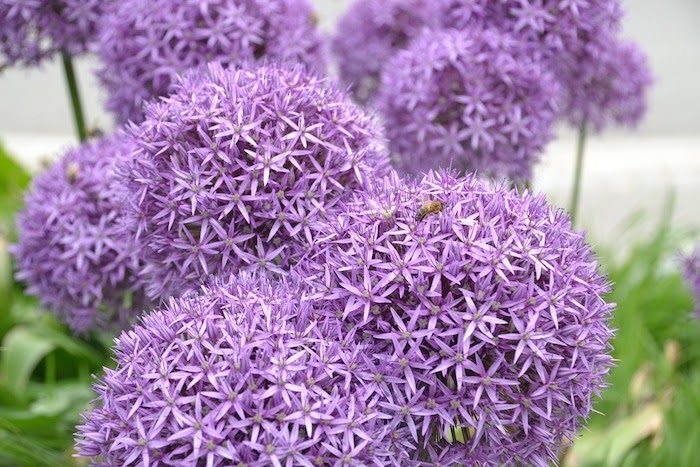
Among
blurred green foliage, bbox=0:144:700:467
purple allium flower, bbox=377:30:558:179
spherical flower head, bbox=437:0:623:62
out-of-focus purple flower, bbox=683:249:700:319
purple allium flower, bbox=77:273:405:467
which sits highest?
spherical flower head, bbox=437:0:623:62

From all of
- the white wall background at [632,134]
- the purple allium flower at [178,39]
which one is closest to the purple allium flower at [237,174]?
the purple allium flower at [178,39]

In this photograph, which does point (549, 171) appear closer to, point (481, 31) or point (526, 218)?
point (481, 31)

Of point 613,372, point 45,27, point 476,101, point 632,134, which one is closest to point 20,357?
point 45,27

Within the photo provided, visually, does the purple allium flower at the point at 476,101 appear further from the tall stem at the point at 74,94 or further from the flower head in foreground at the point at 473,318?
the tall stem at the point at 74,94

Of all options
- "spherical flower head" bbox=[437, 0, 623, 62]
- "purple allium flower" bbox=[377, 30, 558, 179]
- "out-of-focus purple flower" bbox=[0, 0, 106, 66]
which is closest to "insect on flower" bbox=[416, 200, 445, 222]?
"purple allium flower" bbox=[377, 30, 558, 179]

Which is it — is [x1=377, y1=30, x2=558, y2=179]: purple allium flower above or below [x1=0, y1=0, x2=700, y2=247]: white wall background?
above

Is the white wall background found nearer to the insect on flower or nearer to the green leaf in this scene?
the green leaf

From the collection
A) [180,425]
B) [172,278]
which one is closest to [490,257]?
[180,425]
